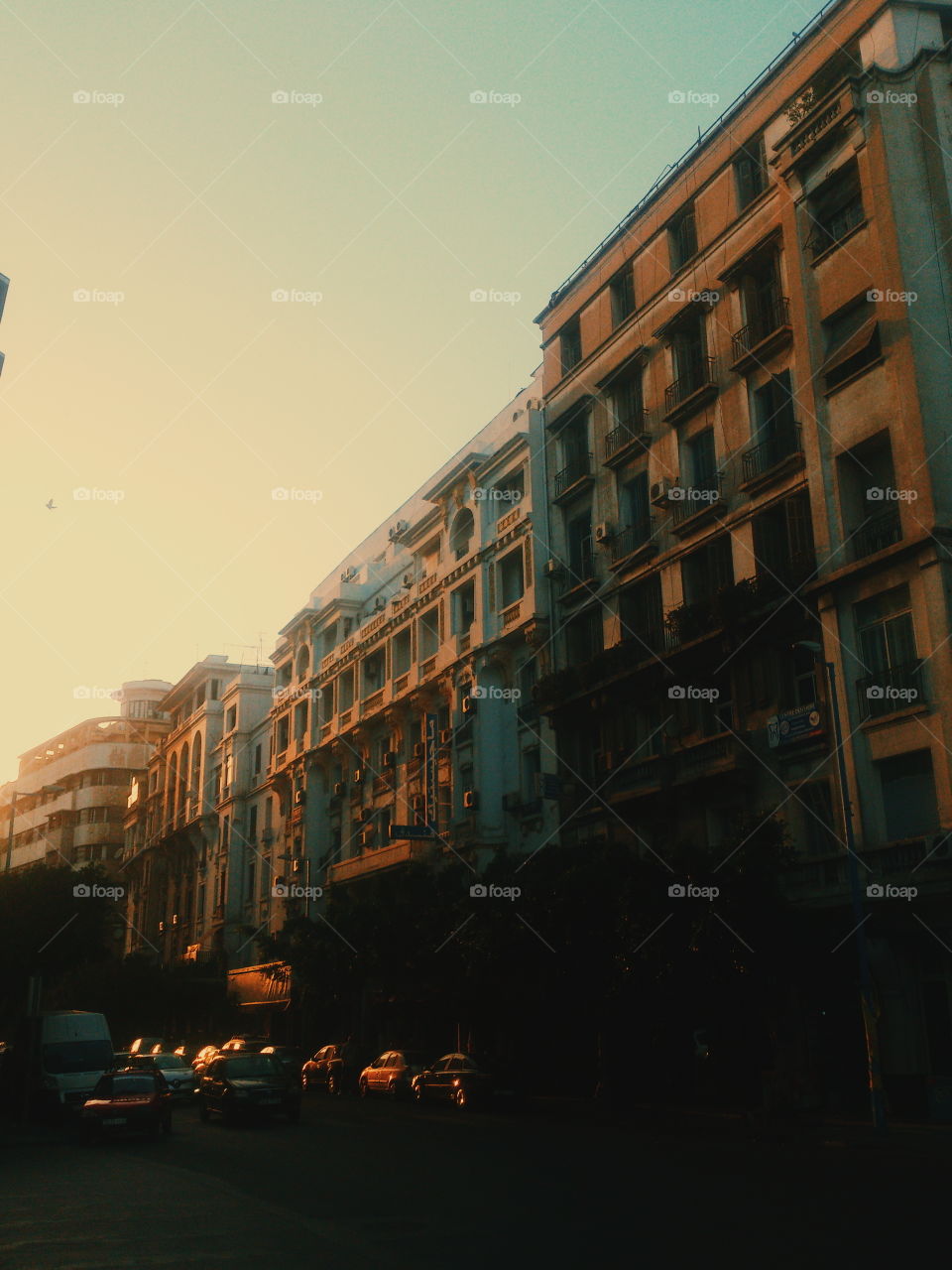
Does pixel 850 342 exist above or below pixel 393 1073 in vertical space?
above

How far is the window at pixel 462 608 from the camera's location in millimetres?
44562

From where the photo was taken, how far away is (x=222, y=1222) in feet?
42.3

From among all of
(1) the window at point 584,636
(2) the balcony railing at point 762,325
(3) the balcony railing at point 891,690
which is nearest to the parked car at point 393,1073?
(1) the window at point 584,636

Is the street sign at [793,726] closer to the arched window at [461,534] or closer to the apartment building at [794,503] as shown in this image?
the apartment building at [794,503]

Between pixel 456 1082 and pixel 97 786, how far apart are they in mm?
75459

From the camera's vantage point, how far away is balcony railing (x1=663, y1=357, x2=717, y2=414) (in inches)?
1281

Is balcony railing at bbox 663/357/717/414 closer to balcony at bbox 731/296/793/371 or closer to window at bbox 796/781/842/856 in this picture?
balcony at bbox 731/296/793/371

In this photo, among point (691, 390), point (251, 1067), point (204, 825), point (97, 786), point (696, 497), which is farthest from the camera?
point (97, 786)

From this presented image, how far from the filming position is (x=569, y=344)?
1623 inches

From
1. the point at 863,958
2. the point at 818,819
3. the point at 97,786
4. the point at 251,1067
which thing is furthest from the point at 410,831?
the point at 97,786

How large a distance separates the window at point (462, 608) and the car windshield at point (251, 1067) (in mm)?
19212

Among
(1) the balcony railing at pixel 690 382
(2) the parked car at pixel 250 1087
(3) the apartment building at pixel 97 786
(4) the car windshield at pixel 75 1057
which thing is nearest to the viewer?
(2) the parked car at pixel 250 1087

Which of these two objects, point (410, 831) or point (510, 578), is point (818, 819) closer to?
point (410, 831)

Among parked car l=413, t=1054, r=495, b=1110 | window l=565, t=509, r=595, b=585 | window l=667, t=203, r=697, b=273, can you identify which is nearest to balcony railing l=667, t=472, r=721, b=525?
window l=565, t=509, r=595, b=585
